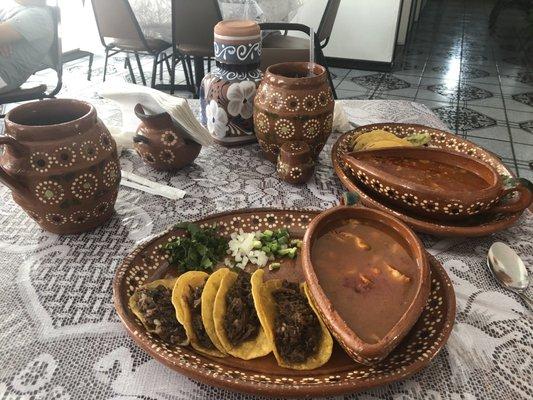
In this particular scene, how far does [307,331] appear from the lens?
544mm

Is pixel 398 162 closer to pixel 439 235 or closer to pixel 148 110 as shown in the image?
pixel 439 235

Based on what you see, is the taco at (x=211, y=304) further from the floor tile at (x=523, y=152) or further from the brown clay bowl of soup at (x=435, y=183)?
the floor tile at (x=523, y=152)

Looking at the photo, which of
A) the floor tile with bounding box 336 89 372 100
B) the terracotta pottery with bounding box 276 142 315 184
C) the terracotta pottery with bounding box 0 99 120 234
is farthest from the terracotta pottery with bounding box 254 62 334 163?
the floor tile with bounding box 336 89 372 100

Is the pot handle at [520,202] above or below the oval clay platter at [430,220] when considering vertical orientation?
above

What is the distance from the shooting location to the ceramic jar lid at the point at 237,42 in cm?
108

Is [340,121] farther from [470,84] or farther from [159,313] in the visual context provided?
[470,84]

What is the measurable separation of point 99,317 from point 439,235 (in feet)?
2.02

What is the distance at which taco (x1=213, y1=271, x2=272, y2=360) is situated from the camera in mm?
543

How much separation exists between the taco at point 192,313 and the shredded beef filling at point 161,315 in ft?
0.05

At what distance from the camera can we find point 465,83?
3.93m

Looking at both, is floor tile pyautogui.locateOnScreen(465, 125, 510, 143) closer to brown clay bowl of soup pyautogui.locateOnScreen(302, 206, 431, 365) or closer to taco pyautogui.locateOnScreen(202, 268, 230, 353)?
brown clay bowl of soup pyautogui.locateOnScreen(302, 206, 431, 365)

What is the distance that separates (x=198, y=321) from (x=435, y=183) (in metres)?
0.55

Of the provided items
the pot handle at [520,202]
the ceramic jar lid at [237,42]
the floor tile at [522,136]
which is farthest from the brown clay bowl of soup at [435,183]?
the floor tile at [522,136]

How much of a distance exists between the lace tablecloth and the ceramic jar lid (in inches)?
14.4
